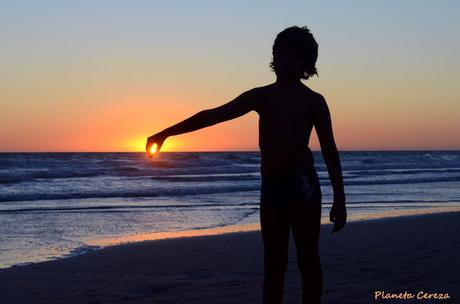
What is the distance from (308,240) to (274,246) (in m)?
0.19

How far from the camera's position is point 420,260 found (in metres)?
7.80

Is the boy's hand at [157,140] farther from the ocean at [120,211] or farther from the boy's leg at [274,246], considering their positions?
the ocean at [120,211]

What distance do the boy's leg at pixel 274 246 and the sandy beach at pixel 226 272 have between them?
7.15 ft

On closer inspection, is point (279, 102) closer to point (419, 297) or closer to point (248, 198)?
point (419, 297)

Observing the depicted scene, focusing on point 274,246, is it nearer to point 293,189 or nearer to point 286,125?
point 293,189

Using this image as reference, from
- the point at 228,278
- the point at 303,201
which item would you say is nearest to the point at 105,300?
the point at 228,278

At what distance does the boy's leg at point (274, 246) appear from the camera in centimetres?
359

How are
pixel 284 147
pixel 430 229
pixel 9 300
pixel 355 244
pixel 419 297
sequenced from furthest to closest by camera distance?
1. pixel 430 229
2. pixel 355 244
3. pixel 9 300
4. pixel 419 297
5. pixel 284 147

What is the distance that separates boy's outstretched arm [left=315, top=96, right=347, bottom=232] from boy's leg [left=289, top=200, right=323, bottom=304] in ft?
0.33

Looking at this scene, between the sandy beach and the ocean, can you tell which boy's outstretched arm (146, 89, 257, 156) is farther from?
the ocean

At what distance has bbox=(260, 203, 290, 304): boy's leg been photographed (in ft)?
11.8

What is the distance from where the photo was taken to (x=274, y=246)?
363cm

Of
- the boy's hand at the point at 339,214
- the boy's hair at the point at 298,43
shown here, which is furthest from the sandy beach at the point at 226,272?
the boy's hair at the point at 298,43

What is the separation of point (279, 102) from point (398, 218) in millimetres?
11304
